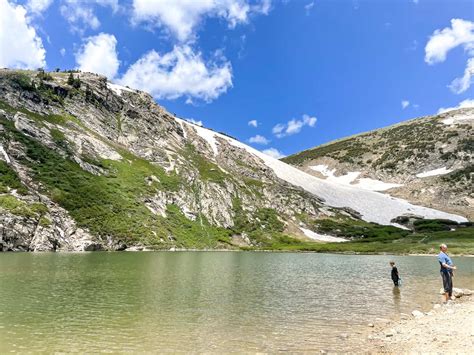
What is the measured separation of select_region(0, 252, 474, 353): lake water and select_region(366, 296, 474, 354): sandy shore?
4.77 ft

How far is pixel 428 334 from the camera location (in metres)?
20.5

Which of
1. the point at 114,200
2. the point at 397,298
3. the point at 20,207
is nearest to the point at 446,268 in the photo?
the point at 397,298

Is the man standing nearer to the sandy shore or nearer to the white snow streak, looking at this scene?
the sandy shore

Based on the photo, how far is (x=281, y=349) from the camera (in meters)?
19.8

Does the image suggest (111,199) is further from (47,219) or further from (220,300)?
(220,300)

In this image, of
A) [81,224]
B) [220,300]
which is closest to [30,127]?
[81,224]

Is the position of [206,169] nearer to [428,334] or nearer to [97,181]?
[97,181]

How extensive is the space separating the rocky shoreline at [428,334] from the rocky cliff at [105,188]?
92.6 metres

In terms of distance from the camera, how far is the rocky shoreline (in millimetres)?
18078

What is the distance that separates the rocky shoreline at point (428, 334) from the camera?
1808cm

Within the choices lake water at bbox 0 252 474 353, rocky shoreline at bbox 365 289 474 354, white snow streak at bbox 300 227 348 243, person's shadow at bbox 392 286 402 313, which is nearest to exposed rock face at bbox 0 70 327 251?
white snow streak at bbox 300 227 348 243

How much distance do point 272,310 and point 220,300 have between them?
541cm

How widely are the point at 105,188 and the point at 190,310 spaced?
112 metres

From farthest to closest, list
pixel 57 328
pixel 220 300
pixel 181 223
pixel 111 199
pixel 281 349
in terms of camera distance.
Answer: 1. pixel 181 223
2. pixel 111 199
3. pixel 220 300
4. pixel 57 328
5. pixel 281 349
